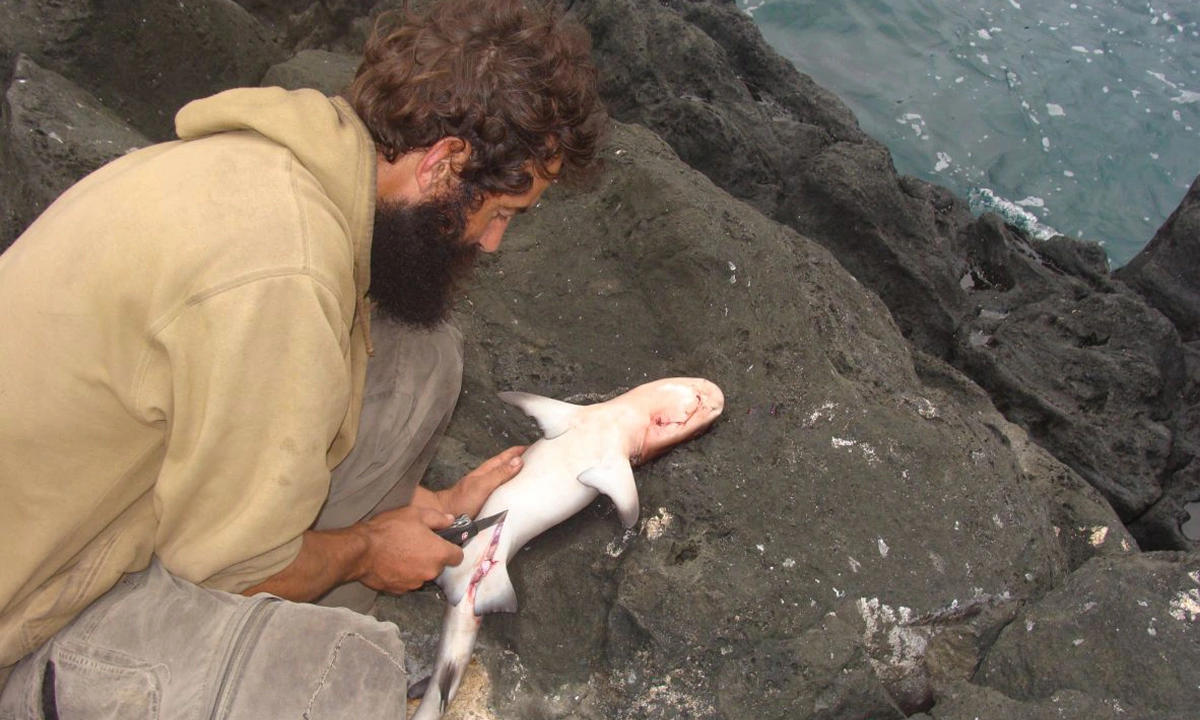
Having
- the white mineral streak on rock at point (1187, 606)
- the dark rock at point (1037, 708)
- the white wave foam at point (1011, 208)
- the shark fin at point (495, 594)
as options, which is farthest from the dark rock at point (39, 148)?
the white wave foam at point (1011, 208)

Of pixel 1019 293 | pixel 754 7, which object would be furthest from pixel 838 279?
pixel 754 7

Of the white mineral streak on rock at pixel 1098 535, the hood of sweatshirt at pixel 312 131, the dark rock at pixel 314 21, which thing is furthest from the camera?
the dark rock at pixel 314 21

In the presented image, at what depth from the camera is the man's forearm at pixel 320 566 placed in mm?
2926

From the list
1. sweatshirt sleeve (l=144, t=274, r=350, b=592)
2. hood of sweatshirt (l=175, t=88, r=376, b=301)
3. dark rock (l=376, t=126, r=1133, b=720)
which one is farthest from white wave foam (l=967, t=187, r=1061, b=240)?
sweatshirt sleeve (l=144, t=274, r=350, b=592)

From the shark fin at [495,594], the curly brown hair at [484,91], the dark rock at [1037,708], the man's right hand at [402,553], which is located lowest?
the shark fin at [495,594]

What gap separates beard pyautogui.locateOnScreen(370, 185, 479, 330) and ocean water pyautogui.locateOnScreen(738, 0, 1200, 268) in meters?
9.56

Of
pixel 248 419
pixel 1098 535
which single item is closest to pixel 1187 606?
pixel 1098 535

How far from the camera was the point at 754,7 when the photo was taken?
529 inches

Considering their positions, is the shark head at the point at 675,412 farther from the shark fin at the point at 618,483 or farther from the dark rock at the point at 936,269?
the dark rock at the point at 936,269

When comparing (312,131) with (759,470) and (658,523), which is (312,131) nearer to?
(658,523)

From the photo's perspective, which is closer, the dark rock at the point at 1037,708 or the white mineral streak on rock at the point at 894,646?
the dark rock at the point at 1037,708

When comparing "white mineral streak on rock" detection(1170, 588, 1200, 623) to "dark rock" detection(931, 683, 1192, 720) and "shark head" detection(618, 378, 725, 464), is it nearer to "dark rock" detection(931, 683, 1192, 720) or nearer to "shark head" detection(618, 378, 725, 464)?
"dark rock" detection(931, 683, 1192, 720)

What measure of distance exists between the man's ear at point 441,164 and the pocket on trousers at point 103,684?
1577mm

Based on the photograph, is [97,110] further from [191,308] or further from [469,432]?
[191,308]
